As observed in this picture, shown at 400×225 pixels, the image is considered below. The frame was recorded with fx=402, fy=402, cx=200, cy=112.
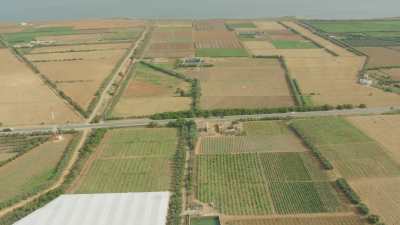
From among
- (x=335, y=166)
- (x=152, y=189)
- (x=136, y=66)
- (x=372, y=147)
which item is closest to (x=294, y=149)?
(x=335, y=166)

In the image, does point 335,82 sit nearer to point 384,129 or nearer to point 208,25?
point 384,129

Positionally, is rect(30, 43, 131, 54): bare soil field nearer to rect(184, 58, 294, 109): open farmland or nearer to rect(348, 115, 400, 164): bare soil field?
rect(184, 58, 294, 109): open farmland

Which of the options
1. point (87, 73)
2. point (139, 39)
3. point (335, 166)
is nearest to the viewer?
point (335, 166)

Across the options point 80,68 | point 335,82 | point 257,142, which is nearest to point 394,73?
point 335,82

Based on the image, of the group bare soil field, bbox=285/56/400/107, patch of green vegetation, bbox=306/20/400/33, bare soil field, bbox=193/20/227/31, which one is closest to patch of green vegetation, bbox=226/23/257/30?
bare soil field, bbox=193/20/227/31

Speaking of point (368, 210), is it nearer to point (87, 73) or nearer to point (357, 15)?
point (87, 73)

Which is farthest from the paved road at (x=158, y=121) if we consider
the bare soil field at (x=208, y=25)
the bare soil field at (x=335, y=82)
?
the bare soil field at (x=208, y=25)
